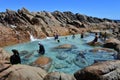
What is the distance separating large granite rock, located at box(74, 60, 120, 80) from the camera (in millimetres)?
15906

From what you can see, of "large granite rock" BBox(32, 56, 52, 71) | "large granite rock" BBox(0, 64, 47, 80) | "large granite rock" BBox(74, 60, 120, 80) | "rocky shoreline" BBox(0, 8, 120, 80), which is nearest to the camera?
"large granite rock" BBox(0, 64, 47, 80)

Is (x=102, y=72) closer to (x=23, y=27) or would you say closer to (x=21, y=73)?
(x=21, y=73)

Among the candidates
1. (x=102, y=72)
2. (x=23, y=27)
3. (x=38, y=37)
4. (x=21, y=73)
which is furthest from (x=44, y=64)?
(x=38, y=37)

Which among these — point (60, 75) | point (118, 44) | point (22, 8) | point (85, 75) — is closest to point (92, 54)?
point (118, 44)

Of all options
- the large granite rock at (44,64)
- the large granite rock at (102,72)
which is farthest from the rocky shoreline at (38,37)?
the large granite rock at (44,64)

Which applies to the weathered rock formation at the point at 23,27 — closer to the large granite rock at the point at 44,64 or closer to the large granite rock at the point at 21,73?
the large granite rock at the point at 44,64

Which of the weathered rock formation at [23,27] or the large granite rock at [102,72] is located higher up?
the weathered rock formation at [23,27]

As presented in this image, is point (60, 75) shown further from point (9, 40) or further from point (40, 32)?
point (40, 32)

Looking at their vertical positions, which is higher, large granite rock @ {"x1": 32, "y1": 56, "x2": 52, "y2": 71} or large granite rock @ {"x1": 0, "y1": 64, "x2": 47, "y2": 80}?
large granite rock @ {"x1": 0, "y1": 64, "x2": 47, "y2": 80}

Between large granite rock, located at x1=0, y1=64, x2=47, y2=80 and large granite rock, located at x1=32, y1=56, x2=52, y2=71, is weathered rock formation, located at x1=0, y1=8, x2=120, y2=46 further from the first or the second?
large granite rock, located at x1=0, y1=64, x2=47, y2=80

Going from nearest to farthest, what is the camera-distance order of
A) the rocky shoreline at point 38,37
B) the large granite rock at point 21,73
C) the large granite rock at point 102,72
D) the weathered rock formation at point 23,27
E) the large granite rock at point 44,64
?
the large granite rock at point 21,73
the rocky shoreline at point 38,37
the large granite rock at point 102,72
the large granite rock at point 44,64
the weathered rock formation at point 23,27

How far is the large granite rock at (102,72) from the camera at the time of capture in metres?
15.9

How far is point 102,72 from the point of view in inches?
642

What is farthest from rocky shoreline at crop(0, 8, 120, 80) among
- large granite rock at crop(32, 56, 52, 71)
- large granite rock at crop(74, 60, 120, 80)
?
large granite rock at crop(32, 56, 52, 71)
